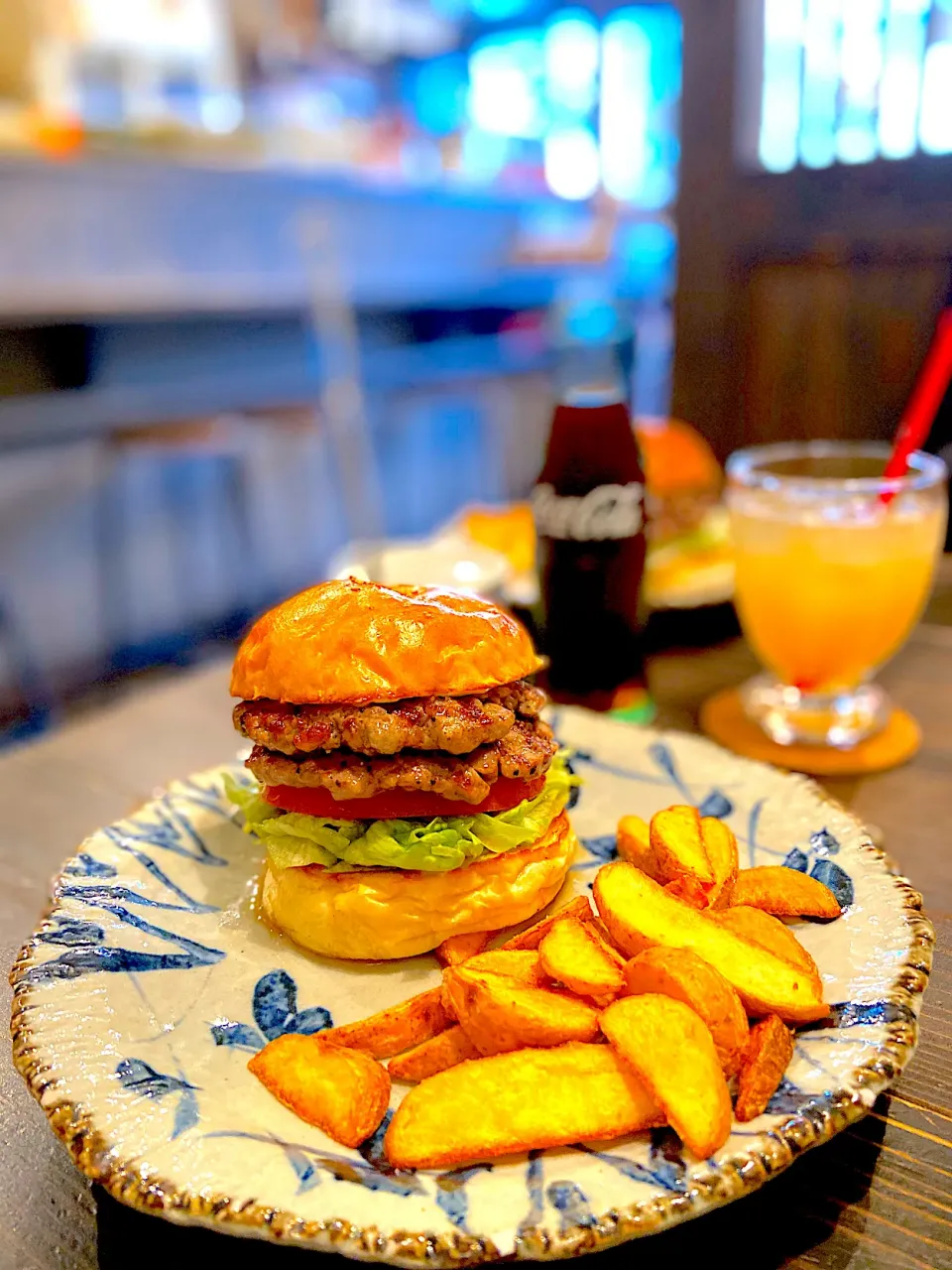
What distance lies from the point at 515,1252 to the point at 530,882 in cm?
56

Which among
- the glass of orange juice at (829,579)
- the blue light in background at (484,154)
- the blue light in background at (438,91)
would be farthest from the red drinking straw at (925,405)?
the blue light in background at (438,91)

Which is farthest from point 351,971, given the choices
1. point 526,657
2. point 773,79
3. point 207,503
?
point 207,503

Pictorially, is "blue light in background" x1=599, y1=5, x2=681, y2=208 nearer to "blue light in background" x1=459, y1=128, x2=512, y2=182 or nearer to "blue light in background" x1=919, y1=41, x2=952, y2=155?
"blue light in background" x1=459, y1=128, x2=512, y2=182

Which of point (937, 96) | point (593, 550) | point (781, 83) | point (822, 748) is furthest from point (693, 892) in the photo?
point (781, 83)

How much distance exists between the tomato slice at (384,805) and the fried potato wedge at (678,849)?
21 centimetres

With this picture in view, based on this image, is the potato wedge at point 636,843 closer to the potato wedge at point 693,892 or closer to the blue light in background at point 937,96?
the potato wedge at point 693,892

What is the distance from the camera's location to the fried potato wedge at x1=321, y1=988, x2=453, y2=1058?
105 cm

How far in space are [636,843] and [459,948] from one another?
28 centimetres

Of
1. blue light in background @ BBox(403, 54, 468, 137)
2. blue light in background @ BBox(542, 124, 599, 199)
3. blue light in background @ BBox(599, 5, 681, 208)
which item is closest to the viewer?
blue light in background @ BBox(599, 5, 681, 208)

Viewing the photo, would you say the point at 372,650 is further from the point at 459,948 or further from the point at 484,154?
the point at 484,154

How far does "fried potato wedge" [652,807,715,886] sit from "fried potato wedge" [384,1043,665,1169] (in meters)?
0.30

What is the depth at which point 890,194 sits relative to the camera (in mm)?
4023

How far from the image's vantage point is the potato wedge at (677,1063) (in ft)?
2.79

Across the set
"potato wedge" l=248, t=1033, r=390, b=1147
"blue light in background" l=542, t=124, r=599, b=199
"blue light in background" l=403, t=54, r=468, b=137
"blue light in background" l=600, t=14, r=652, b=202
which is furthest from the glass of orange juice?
"blue light in background" l=403, t=54, r=468, b=137
